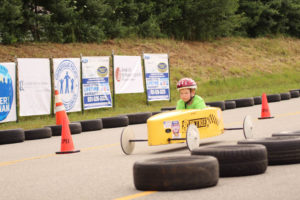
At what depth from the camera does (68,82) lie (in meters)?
24.1

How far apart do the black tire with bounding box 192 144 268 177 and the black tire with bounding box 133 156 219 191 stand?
681 mm

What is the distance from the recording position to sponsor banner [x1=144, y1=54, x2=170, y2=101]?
28.1m

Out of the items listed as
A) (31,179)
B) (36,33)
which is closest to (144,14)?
(36,33)

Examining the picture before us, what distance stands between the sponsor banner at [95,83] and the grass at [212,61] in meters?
0.46

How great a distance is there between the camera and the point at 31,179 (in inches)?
350

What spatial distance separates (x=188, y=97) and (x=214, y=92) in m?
22.3

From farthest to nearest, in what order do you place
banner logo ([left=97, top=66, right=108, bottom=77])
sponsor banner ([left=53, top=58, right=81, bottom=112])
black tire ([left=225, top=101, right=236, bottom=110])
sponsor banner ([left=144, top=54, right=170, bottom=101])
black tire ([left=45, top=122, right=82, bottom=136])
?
1. sponsor banner ([left=144, top=54, right=170, bottom=101])
2. banner logo ([left=97, top=66, right=108, bottom=77])
3. black tire ([left=225, top=101, right=236, bottom=110])
4. sponsor banner ([left=53, top=58, right=81, bottom=112])
5. black tire ([left=45, top=122, right=82, bottom=136])

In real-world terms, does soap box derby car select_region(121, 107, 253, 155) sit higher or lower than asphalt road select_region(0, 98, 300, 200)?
higher

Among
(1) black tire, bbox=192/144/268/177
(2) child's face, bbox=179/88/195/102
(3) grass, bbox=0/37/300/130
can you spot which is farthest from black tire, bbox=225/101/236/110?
(1) black tire, bbox=192/144/268/177

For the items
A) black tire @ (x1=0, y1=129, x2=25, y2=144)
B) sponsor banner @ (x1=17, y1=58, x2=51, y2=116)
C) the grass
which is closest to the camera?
black tire @ (x1=0, y1=129, x2=25, y2=144)

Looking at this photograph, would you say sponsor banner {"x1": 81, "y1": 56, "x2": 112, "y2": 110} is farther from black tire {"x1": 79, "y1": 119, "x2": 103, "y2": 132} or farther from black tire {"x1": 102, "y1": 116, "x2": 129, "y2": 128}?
black tire {"x1": 79, "y1": 119, "x2": 103, "y2": 132}

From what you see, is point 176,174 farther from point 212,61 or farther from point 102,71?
point 212,61

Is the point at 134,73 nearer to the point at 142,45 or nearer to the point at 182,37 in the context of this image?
the point at 142,45

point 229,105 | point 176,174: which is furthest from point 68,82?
point 176,174
